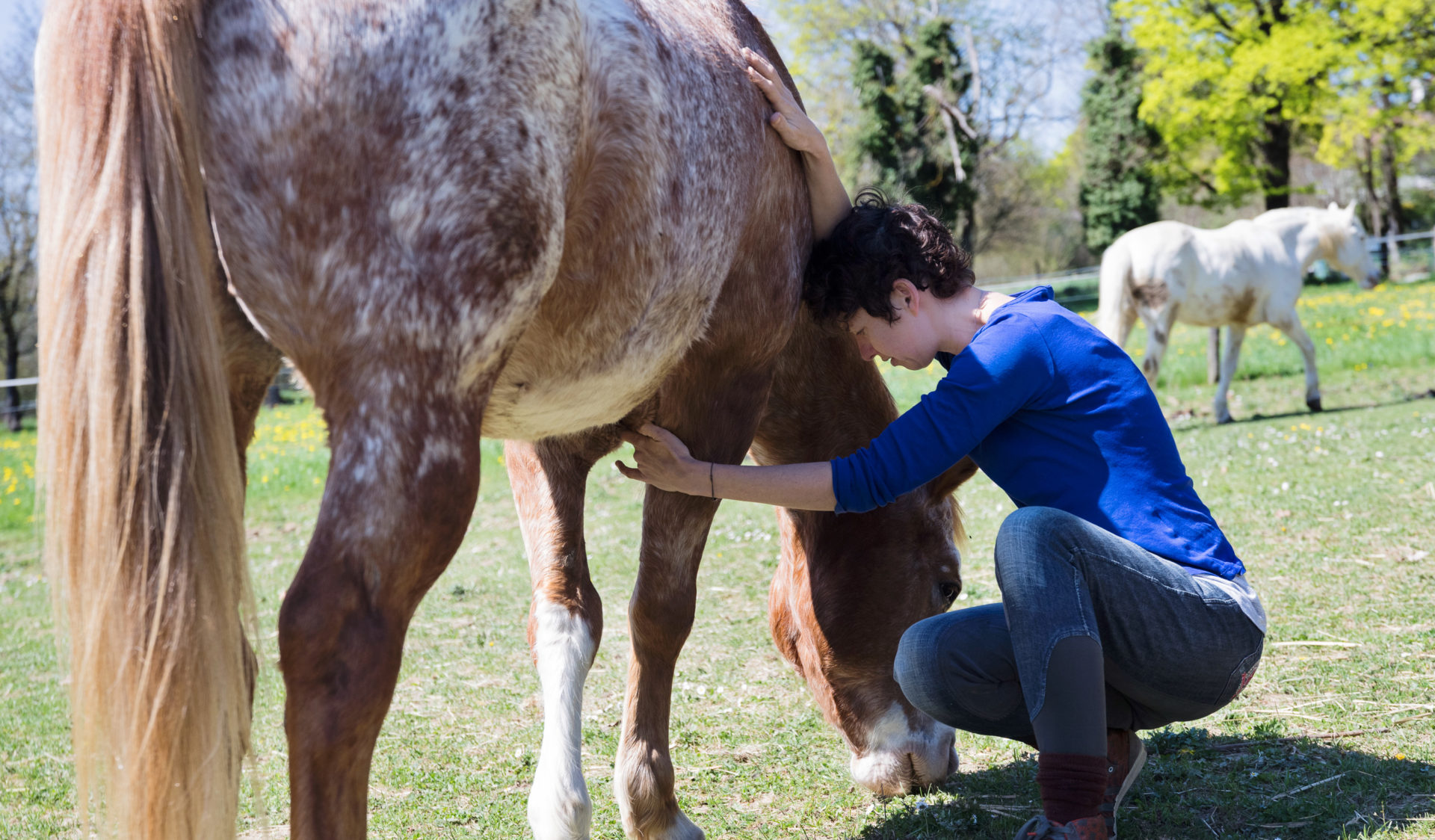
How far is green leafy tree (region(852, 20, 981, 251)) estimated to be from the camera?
92.0 feet

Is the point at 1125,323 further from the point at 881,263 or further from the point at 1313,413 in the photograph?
the point at 881,263

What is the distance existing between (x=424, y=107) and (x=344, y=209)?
191 millimetres

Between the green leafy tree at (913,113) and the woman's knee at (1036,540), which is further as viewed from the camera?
the green leafy tree at (913,113)

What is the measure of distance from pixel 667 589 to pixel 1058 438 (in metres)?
1.03

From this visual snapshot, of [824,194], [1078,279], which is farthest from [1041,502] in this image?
[1078,279]

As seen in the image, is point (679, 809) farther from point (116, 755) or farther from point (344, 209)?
point (344, 209)

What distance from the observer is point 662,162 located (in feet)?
6.12

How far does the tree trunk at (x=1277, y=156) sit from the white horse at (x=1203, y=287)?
60.2 ft

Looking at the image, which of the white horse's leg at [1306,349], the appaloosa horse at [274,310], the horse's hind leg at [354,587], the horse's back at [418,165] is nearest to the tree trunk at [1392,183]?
the white horse's leg at [1306,349]

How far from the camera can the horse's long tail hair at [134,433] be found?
137 cm

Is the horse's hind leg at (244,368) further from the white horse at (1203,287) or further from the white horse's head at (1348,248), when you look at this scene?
the white horse's head at (1348,248)

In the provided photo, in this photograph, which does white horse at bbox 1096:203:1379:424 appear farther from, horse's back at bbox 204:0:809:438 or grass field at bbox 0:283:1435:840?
horse's back at bbox 204:0:809:438

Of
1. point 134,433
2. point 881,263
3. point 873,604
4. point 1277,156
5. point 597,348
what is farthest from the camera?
point 1277,156

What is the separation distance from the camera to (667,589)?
257cm
